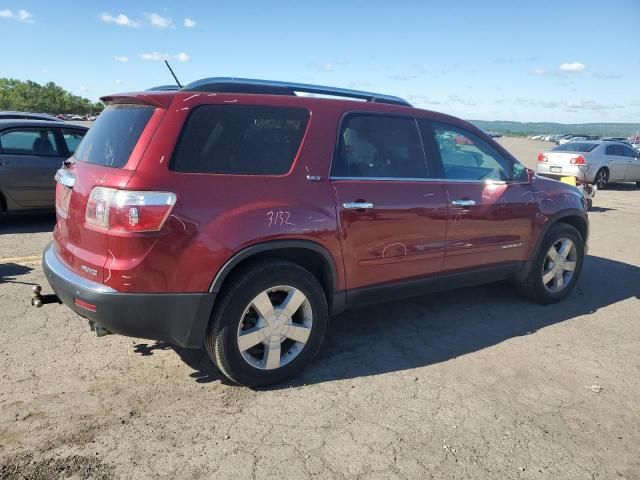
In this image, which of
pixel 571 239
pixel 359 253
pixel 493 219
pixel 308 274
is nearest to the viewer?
pixel 308 274

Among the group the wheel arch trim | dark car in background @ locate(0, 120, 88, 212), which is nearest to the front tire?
the wheel arch trim

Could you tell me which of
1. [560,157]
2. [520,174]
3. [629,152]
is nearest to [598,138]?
[629,152]

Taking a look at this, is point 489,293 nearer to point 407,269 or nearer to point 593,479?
point 407,269

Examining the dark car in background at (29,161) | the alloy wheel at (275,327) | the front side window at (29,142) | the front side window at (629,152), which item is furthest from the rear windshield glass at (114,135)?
the front side window at (629,152)

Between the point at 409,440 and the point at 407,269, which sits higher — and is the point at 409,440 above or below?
below

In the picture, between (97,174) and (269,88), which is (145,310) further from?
(269,88)

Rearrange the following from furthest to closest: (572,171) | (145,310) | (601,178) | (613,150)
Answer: (613,150), (601,178), (572,171), (145,310)

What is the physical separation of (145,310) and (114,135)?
114cm

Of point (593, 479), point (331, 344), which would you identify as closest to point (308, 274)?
point (331, 344)

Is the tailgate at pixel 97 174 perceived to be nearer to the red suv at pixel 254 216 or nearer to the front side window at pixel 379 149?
the red suv at pixel 254 216

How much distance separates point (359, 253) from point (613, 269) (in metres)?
4.72

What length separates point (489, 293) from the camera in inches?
215

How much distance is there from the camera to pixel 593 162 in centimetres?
1627

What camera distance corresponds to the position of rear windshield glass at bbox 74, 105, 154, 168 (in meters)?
3.01
